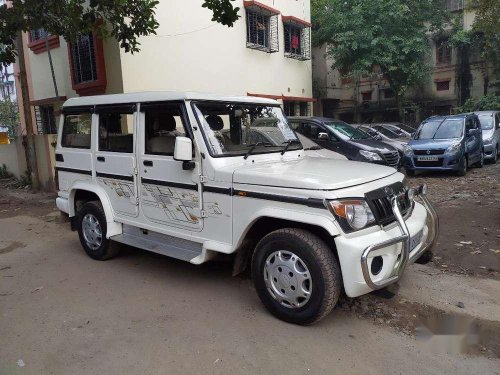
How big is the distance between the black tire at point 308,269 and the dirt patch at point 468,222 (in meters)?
2.18

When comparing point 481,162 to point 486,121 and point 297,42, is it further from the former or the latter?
Result: point 297,42

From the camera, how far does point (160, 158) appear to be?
4.46 metres

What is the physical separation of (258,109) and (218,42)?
8971mm

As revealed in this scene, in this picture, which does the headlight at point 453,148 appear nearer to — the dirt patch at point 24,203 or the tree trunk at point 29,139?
the dirt patch at point 24,203

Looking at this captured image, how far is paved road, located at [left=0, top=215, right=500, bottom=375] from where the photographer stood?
10.3 feet

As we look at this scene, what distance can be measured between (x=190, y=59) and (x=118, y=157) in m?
7.80

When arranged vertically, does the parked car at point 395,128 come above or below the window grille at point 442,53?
below

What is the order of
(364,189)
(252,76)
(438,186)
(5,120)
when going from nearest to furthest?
1. (364,189)
2. (438,186)
3. (252,76)
4. (5,120)

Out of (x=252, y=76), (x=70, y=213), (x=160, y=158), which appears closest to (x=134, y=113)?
(x=160, y=158)

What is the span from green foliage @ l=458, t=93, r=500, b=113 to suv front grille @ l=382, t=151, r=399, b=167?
13382mm

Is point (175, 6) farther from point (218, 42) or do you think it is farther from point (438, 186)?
point (438, 186)

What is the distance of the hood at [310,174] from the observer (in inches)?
136

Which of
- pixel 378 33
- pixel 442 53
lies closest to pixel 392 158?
pixel 378 33

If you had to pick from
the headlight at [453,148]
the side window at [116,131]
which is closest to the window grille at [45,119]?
the side window at [116,131]
